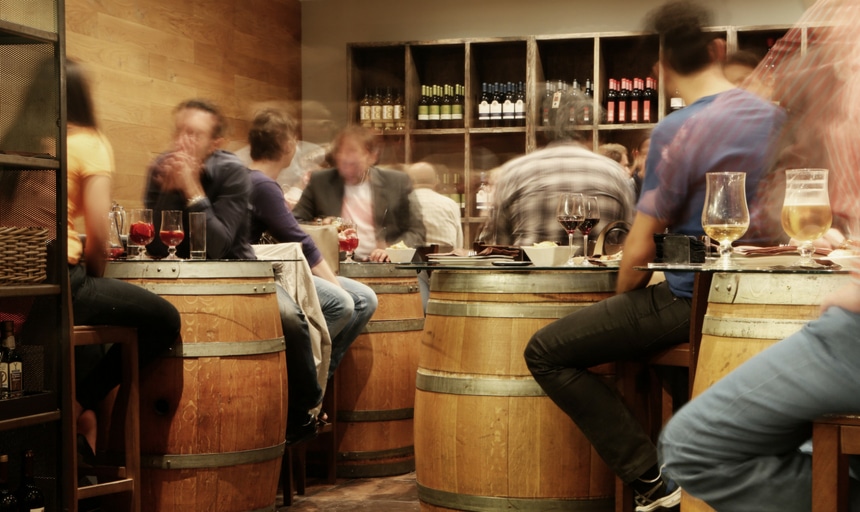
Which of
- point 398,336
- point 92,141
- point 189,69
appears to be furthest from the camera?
point 189,69

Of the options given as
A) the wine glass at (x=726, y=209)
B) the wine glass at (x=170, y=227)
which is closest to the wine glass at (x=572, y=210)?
the wine glass at (x=726, y=209)

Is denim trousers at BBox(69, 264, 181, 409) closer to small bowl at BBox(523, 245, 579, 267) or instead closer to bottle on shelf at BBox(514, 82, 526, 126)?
small bowl at BBox(523, 245, 579, 267)

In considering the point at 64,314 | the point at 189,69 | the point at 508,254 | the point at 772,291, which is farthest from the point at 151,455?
the point at 189,69

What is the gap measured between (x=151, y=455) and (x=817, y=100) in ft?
7.33

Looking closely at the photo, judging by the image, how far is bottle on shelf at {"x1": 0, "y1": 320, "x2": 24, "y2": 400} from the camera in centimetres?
259

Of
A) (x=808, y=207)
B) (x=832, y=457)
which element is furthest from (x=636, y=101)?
(x=832, y=457)

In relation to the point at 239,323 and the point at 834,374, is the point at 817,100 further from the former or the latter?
the point at 239,323

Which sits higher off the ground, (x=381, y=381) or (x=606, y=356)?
(x=606, y=356)

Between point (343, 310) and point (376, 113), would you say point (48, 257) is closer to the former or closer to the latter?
point (343, 310)

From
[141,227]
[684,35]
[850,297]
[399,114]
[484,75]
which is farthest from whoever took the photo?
[484,75]

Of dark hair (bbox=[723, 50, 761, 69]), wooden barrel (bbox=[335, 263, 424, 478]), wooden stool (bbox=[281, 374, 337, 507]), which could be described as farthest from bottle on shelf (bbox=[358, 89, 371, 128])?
dark hair (bbox=[723, 50, 761, 69])

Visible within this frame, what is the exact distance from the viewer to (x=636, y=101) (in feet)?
24.0

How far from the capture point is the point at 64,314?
2.69 meters

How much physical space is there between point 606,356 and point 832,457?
1145 mm
